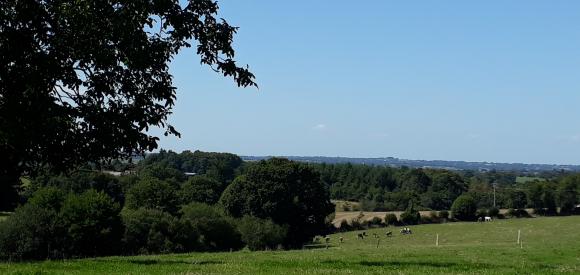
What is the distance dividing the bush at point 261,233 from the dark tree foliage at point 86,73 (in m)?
58.1

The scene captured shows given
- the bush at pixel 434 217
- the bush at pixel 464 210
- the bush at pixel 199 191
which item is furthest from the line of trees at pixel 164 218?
the bush at pixel 464 210

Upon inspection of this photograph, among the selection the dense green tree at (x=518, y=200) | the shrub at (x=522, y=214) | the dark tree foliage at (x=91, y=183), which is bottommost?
the shrub at (x=522, y=214)

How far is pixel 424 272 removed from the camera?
14.3 metres

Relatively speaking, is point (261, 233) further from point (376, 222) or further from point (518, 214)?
point (518, 214)

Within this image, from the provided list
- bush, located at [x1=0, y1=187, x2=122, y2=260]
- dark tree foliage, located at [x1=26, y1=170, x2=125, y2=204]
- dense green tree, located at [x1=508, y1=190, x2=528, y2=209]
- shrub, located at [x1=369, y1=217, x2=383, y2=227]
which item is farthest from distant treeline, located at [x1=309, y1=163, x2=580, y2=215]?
bush, located at [x1=0, y1=187, x2=122, y2=260]

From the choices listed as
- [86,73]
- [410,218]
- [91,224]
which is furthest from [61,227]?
[410,218]

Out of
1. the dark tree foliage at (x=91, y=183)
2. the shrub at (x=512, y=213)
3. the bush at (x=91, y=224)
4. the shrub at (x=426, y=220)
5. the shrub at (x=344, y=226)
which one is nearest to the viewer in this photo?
the bush at (x=91, y=224)

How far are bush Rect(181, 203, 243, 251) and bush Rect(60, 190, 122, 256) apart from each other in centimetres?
1253

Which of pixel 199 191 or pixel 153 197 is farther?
pixel 199 191

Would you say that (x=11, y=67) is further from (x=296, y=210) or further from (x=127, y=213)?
(x=296, y=210)

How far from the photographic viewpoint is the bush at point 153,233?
62656 millimetres

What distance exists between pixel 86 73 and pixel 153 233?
51.1 meters

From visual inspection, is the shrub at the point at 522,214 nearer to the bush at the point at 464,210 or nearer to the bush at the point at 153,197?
the bush at the point at 464,210

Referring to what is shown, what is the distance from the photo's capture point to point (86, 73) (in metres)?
14.9
